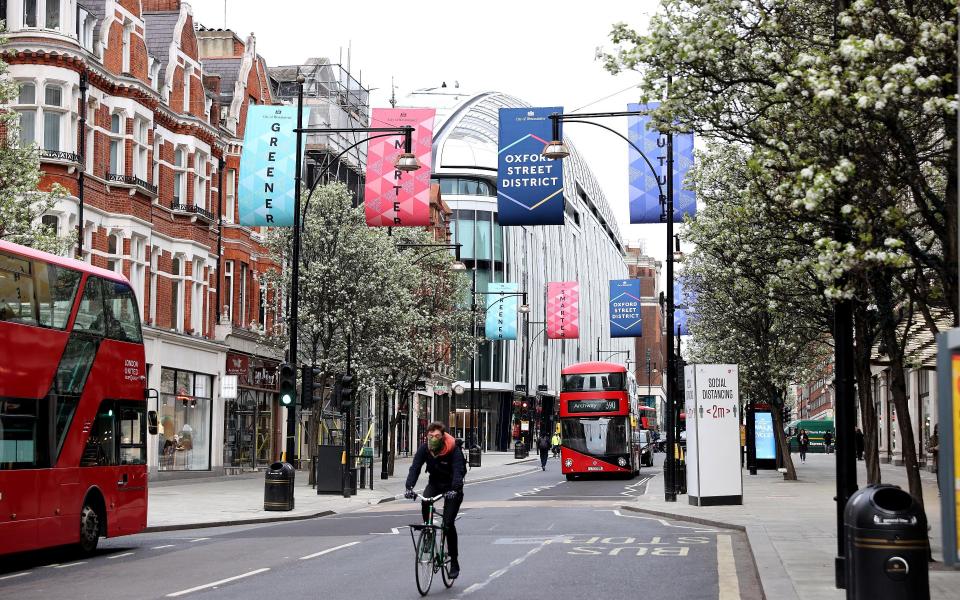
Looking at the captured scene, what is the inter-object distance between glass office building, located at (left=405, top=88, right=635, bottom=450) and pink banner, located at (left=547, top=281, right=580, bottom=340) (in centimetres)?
1524

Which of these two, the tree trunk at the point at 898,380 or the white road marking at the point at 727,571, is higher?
the tree trunk at the point at 898,380

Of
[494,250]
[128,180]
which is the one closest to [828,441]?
[494,250]

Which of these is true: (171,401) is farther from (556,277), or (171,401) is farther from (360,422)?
(556,277)

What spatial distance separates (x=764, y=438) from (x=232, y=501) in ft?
84.4

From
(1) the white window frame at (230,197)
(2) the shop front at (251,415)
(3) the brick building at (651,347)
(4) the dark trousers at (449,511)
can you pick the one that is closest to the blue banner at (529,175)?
(4) the dark trousers at (449,511)

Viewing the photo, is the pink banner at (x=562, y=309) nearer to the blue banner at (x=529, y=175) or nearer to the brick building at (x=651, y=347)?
the blue banner at (x=529, y=175)

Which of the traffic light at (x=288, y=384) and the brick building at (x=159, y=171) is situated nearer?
the traffic light at (x=288, y=384)

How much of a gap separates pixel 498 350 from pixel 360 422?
31017 millimetres

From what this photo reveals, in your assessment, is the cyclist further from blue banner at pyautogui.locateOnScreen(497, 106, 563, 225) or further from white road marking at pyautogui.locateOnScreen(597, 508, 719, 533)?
blue banner at pyautogui.locateOnScreen(497, 106, 563, 225)

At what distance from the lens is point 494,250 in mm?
93625

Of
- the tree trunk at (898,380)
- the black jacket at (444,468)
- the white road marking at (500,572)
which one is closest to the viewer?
the white road marking at (500,572)

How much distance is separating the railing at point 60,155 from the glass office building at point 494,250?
48.4 meters

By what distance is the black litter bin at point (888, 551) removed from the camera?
10070 millimetres

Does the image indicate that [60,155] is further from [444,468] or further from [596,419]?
[444,468]
